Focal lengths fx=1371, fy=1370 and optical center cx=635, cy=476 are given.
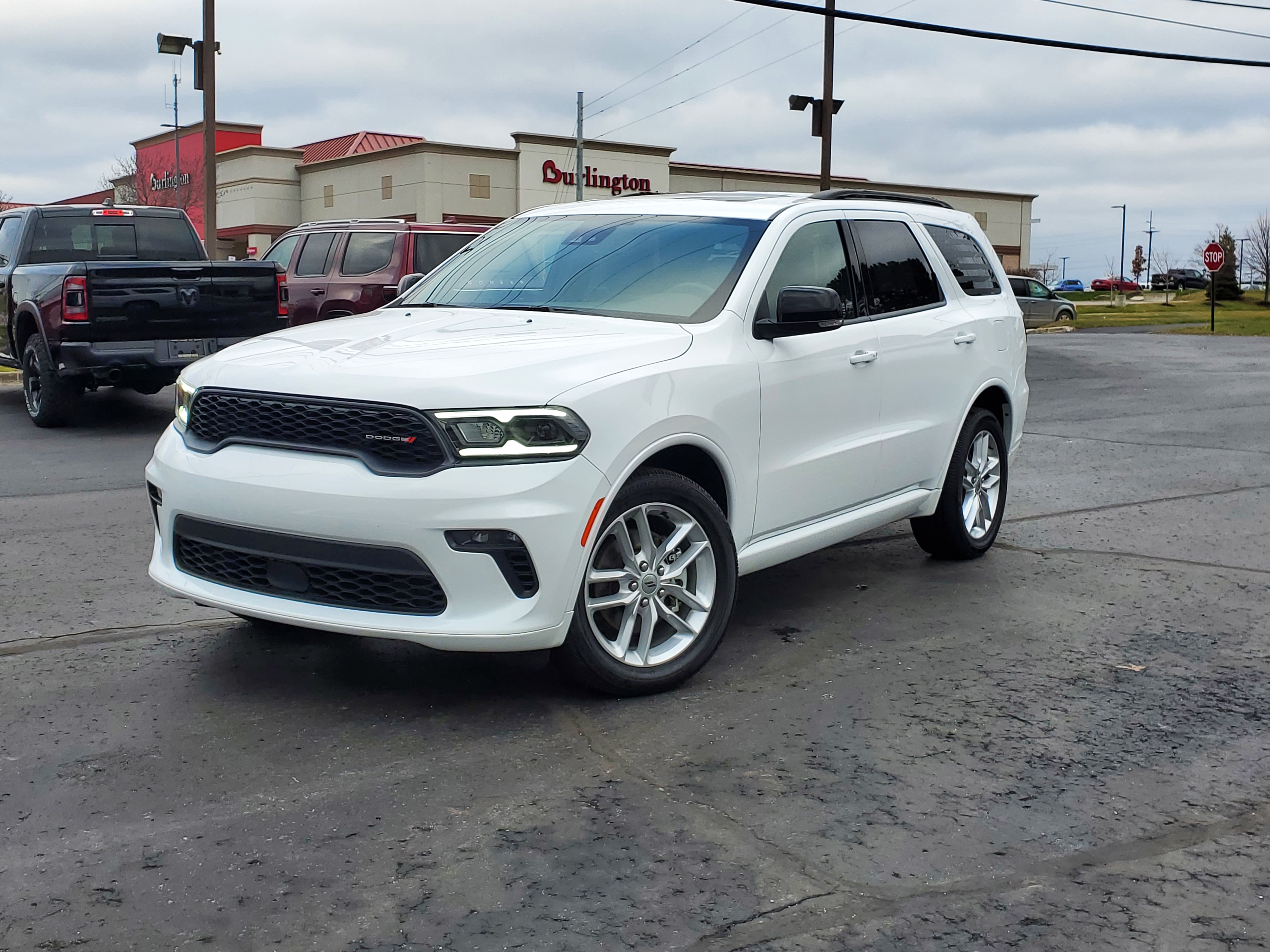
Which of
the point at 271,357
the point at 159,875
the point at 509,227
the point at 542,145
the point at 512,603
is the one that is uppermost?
the point at 542,145

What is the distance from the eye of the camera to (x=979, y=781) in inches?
161

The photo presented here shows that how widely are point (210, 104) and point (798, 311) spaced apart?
19.4 meters

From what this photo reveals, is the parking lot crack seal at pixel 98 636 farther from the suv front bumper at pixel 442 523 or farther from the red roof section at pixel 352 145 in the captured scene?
the red roof section at pixel 352 145

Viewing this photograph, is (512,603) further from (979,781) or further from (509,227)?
(509,227)

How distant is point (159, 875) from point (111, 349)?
9328 mm

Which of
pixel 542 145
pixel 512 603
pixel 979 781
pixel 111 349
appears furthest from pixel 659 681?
pixel 542 145

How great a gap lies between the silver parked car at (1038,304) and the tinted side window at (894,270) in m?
36.9

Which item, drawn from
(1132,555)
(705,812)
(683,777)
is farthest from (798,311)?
(1132,555)

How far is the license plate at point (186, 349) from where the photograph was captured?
472 inches

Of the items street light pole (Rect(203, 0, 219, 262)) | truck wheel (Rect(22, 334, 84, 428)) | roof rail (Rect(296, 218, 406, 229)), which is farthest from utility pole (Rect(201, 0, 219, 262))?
truck wheel (Rect(22, 334, 84, 428))

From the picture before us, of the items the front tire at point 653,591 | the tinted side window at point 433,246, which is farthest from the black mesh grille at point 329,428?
the tinted side window at point 433,246

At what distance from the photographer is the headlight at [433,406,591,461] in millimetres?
4270

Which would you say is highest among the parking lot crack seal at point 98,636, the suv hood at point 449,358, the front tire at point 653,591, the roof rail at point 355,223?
the roof rail at point 355,223

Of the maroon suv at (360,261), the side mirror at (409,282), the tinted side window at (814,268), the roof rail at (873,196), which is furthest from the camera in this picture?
the maroon suv at (360,261)
